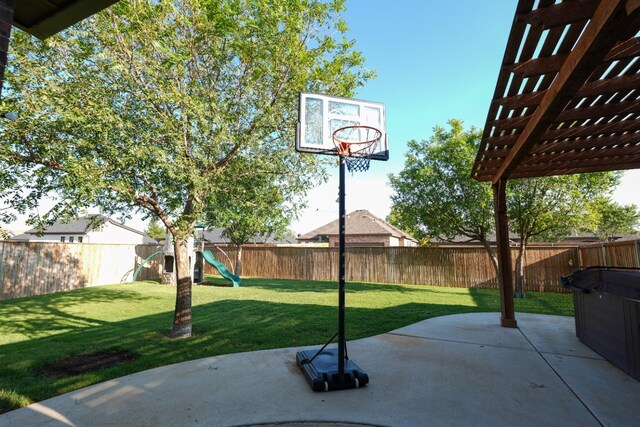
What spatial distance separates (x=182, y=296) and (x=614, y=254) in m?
10.4

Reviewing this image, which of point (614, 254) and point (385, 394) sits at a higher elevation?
point (614, 254)

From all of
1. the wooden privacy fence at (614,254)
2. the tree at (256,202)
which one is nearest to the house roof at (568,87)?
the wooden privacy fence at (614,254)

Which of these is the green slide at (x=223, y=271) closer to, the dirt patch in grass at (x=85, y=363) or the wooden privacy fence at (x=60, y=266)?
the wooden privacy fence at (x=60, y=266)

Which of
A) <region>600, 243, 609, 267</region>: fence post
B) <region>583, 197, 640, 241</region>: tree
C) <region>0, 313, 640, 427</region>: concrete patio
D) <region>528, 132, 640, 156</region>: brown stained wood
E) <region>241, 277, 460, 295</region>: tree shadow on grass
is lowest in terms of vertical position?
<region>0, 313, 640, 427</region>: concrete patio

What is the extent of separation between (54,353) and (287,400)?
3793mm

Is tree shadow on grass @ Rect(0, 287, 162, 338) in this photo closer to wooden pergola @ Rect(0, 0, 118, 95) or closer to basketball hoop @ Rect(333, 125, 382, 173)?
wooden pergola @ Rect(0, 0, 118, 95)

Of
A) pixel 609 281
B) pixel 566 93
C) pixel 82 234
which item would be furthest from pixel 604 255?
pixel 82 234

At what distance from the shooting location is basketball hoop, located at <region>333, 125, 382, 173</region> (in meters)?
4.56

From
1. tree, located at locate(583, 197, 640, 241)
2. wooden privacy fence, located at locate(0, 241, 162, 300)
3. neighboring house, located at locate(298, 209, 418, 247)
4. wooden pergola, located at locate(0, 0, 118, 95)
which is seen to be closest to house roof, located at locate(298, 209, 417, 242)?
neighboring house, located at locate(298, 209, 418, 247)

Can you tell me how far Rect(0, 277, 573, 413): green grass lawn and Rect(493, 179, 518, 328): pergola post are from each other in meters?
1.67

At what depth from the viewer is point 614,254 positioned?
866cm

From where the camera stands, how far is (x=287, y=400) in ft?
10.5

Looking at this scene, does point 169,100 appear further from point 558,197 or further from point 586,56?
point 558,197

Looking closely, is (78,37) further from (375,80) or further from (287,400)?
(287,400)
